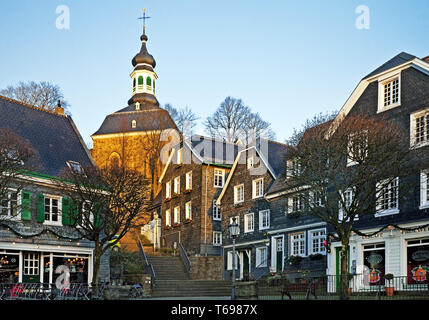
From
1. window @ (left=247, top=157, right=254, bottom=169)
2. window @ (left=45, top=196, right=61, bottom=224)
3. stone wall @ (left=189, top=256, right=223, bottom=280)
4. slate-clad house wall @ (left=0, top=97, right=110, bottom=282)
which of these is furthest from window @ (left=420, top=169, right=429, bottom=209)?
window @ (left=45, top=196, right=61, bottom=224)

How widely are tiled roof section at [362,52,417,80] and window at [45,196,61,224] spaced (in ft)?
56.0

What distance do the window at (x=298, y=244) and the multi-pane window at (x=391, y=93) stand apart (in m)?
9.06

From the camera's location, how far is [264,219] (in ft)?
114

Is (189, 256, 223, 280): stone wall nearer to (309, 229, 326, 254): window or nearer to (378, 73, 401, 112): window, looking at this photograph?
(309, 229, 326, 254): window

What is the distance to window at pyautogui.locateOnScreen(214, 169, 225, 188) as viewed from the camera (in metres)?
40.9

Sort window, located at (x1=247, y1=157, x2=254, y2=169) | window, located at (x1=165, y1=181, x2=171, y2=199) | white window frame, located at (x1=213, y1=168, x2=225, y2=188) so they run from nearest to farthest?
1. window, located at (x1=247, y1=157, x2=254, y2=169)
2. white window frame, located at (x1=213, y1=168, x2=225, y2=188)
3. window, located at (x1=165, y1=181, x2=171, y2=199)

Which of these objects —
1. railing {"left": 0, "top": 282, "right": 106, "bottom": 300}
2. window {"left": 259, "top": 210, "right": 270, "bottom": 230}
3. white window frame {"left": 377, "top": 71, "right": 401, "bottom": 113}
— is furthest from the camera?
window {"left": 259, "top": 210, "right": 270, "bottom": 230}

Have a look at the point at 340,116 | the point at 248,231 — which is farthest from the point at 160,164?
the point at 340,116

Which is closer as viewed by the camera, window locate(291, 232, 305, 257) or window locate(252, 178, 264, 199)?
window locate(291, 232, 305, 257)

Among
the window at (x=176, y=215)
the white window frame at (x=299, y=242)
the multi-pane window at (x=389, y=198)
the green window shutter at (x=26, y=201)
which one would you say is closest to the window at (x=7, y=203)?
the green window shutter at (x=26, y=201)

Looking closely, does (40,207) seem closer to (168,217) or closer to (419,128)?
(168,217)

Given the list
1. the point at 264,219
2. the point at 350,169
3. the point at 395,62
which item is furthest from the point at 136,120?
the point at 350,169

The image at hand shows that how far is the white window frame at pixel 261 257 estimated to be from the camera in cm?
3364

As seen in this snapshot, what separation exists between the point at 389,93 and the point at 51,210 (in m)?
17.9
